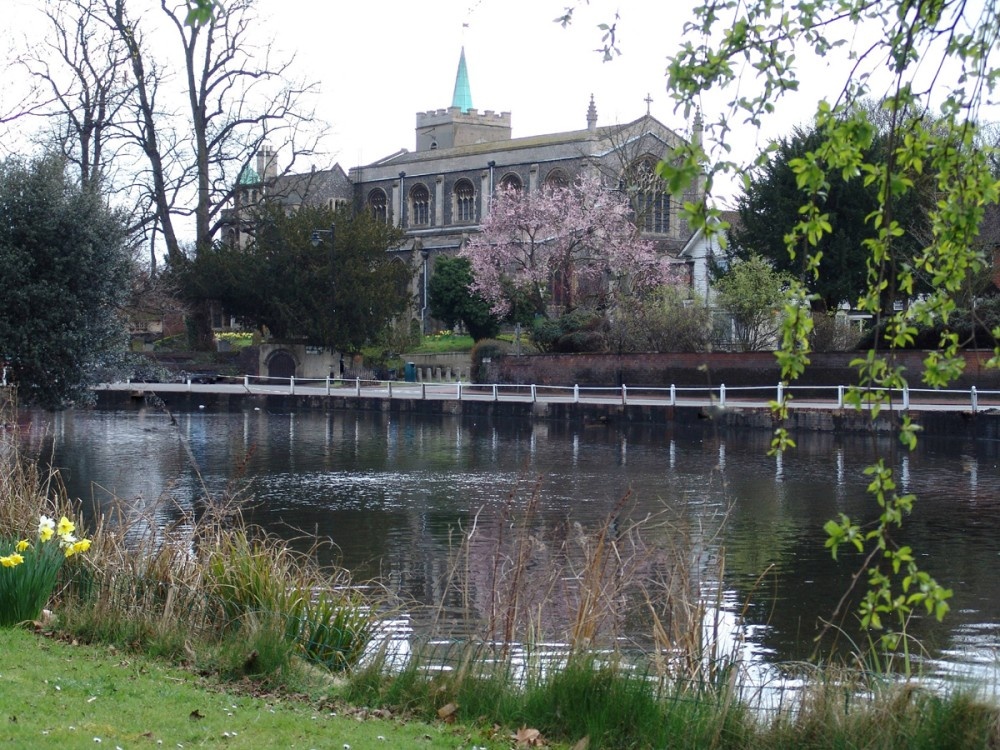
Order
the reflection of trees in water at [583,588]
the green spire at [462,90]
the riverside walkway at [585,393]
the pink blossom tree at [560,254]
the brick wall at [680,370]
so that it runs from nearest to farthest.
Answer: the reflection of trees in water at [583,588] → the riverside walkway at [585,393] → the brick wall at [680,370] → the pink blossom tree at [560,254] → the green spire at [462,90]

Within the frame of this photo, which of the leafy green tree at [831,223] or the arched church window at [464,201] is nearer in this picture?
the leafy green tree at [831,223]

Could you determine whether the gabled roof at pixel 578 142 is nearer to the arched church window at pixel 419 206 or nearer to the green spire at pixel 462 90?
the arched church window at pixel 419 206

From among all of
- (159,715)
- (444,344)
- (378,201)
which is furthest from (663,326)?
(378,201)

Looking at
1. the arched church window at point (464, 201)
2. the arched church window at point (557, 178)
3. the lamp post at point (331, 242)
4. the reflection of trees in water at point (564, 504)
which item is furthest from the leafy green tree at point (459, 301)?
the reflection of trees in water at point (564, 504)

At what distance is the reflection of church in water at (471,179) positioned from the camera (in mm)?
62906

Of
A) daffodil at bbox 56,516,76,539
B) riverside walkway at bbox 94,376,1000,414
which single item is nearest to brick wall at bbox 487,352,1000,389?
riverside walkway at bbox 94,376,1000,414

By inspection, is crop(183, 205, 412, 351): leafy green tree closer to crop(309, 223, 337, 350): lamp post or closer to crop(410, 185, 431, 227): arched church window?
crop(309, 223, 337, 350): lamp post

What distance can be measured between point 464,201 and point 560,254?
90.5 feet

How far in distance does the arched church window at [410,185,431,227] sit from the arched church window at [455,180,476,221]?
255cm

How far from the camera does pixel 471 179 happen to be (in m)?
76.6

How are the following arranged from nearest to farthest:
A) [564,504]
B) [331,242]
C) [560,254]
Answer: [564,504] → [331,242] → [560,254]

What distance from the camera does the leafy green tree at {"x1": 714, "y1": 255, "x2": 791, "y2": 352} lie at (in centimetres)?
3806

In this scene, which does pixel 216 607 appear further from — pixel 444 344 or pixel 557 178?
pixel 557 178

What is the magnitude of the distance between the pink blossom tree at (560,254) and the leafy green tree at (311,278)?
453cm
